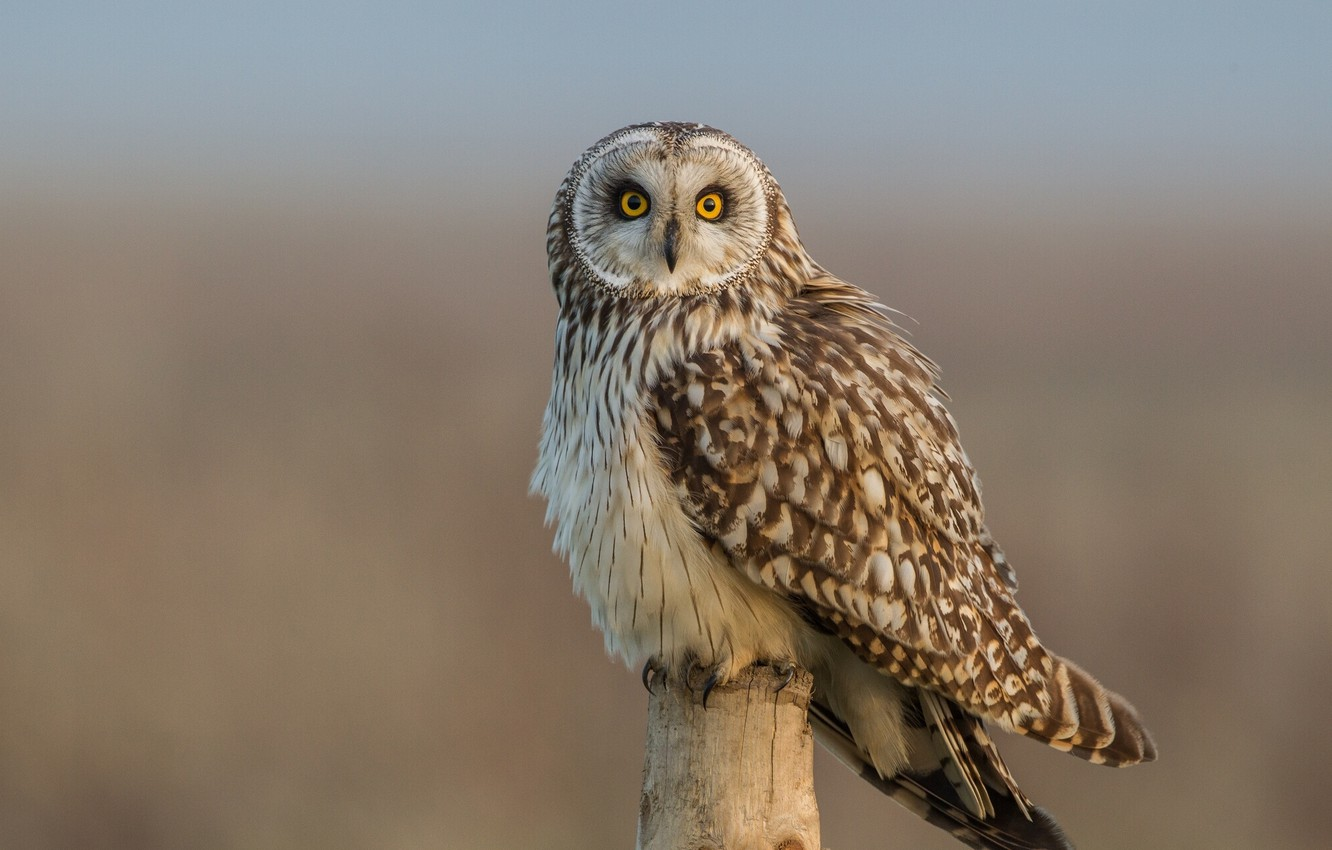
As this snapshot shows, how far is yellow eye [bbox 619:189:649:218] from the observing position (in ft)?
11.8

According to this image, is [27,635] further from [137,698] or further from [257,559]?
[257,559]

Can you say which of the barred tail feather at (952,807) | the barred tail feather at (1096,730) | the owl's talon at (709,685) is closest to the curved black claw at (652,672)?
the owl's talon at (709,685)

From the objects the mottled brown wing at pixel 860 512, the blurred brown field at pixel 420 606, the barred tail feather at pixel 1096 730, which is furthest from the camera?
the blurred brown field at pixel 420 606

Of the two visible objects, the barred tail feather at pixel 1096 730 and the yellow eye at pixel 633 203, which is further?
the yellow eye at pixel 633 203

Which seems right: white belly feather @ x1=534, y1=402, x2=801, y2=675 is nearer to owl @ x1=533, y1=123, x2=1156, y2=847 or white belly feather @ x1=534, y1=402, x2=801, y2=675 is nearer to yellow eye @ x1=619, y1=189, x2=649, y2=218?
owl @ x1=533, y1=123, x2=1156, y2=847

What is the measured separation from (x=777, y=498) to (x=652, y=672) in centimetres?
63

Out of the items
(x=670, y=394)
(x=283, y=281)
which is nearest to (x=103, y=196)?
(x=283, y=281)

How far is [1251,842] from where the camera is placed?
7922mm

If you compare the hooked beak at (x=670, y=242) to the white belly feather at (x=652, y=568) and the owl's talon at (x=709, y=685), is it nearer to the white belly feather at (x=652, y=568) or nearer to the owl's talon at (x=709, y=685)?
the white belly feather at (x=652, y=568)

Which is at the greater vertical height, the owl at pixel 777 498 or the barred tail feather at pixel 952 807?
the owl at pixel 777 498

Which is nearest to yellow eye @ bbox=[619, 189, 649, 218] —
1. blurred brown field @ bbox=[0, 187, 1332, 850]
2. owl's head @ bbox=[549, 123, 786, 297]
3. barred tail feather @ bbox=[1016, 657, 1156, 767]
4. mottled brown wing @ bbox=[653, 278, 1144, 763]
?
owl's head @ bbox=[549, 123, 786, 297]

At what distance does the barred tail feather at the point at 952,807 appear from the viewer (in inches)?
137

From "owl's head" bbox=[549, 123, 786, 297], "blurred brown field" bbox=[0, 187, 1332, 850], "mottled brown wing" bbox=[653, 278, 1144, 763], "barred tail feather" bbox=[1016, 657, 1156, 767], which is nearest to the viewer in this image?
"mottled brown wing" bbox=[653, 278, 1144, 763]

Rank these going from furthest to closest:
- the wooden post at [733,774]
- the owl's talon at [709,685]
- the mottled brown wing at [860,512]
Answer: the mottled brown wing at [860,512], the owl's talon at [709,685], the wooden post at [733,774]
